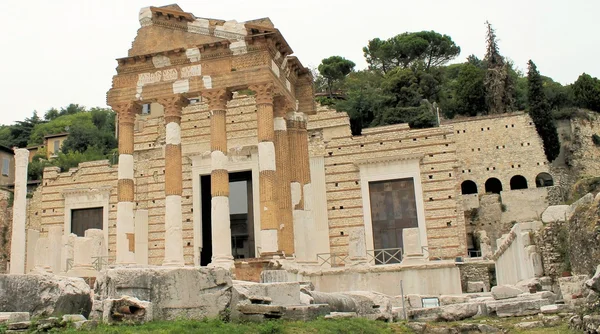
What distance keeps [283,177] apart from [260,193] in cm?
182

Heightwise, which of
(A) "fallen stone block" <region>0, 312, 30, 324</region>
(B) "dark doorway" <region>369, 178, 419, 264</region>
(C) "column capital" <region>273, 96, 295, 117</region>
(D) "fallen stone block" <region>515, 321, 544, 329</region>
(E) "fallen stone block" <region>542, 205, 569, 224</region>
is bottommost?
(D) "fallen stone block" <region>515, 321, 544, 329</region>

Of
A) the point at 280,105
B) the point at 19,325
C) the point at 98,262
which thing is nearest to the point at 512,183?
the point at 280,105

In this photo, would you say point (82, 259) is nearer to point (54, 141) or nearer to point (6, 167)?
point (6, 167)

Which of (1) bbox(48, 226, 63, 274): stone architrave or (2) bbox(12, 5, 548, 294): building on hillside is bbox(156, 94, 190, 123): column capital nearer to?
(2) bbox(12, 5, 548, 294): building on hillside

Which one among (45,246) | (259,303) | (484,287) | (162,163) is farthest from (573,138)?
(259,303)

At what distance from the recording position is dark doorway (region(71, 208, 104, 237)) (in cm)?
3023

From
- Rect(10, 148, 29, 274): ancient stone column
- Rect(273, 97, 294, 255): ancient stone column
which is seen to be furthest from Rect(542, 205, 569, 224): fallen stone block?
Rect(10, 148, 29, 274): ancient stone column

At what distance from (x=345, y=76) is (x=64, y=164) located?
2815 cm

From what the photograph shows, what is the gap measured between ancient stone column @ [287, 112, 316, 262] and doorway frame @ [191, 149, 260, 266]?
3091mm

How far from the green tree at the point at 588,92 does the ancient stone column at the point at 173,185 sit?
36.2 m

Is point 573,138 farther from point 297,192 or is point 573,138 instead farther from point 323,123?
point 297,192

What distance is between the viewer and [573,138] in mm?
44406

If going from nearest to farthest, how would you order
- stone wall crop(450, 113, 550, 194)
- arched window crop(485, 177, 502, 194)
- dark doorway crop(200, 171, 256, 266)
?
1. dark doorway crop(200, 171, 256, 266)
2. stone wall crop(450, 113, 550, 194)
3. arched window crop(485, 177, 502, 194)

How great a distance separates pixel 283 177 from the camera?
23.0 m
